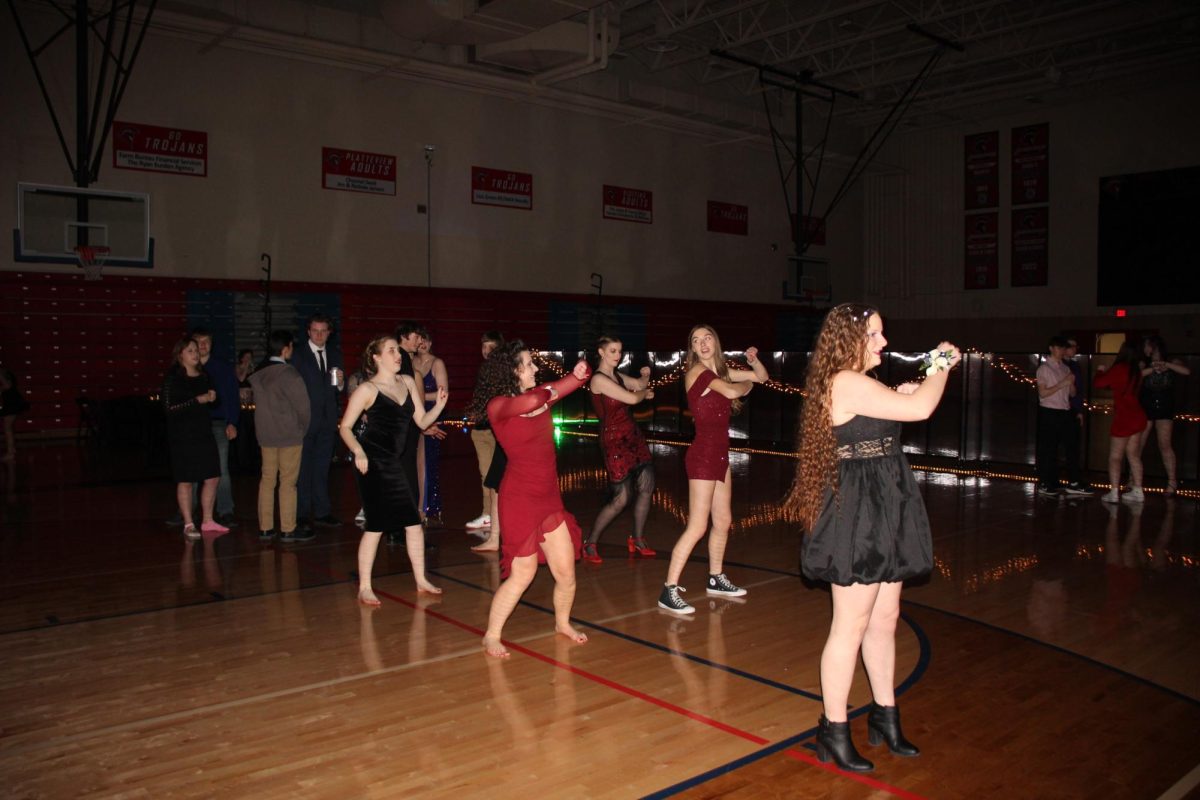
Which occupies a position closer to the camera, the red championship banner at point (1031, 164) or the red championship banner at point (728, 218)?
the red championship banner at point (1031, 164)

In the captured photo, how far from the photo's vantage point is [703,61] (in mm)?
19609

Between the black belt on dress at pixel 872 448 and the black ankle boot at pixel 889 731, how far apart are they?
3.35ft

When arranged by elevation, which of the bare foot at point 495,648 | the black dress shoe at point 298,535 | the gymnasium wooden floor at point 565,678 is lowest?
the gymnasium wooden floor at point 565,678

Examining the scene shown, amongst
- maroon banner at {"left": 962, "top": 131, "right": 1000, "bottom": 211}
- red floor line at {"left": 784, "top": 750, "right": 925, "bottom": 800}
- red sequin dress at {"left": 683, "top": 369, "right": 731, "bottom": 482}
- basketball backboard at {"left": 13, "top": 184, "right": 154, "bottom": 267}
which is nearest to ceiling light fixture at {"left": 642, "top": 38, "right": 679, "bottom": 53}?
maroon banner at {"left": 962, "top": 131, "right": 1000, "bottom": 211}

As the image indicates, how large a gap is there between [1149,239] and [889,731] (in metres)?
19.9

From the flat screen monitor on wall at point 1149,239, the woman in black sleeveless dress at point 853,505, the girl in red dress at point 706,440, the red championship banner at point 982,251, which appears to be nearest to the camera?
the woman in black sleeveless dress at point 853,505

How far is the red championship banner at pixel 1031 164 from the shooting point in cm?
2119

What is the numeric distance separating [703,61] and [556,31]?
573cm

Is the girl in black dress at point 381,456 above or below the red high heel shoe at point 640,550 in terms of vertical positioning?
above

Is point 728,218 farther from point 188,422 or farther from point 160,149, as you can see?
point 188,422

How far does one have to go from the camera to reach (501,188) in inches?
714

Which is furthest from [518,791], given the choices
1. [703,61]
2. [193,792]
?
[703,61]

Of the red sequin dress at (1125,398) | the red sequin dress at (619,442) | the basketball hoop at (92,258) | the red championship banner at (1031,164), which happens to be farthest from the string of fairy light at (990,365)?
the red championship banner at (1031,164)

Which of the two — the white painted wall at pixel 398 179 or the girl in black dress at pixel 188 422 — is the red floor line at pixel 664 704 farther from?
the white painted wall at pixel 398 179
